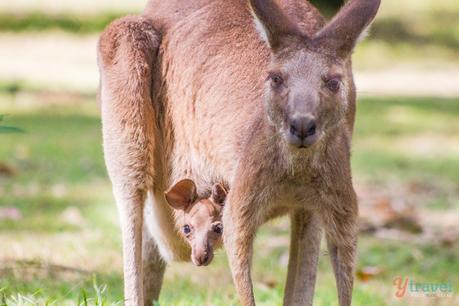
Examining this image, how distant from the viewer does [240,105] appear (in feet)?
13.7

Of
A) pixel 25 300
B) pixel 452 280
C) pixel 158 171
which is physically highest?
pixel 158 171

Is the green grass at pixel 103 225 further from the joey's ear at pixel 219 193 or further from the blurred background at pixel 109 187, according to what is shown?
the joey's ear at pixel 219 193

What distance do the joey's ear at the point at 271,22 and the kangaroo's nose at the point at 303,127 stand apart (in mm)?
410

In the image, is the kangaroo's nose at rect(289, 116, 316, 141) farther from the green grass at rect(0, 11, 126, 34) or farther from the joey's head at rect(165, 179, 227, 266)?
the green grass at rect(0, 11, 126, 34)

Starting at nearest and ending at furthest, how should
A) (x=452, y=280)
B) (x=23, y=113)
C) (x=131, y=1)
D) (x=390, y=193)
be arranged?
(x=452, y=280)
(x=390, y=193)
(x=23, y=113)
(x=131, y=1)

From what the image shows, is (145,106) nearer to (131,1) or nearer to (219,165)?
(219,165)

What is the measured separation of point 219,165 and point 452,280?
2005mm

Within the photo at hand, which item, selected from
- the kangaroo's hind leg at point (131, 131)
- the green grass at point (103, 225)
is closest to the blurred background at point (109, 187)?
the green grass at point (103, 225)

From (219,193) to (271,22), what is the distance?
2.58 ft

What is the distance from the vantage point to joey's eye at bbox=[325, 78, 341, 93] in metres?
3.66

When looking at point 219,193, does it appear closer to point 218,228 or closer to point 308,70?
point 218,228

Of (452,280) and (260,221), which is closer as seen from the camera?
(260,221)

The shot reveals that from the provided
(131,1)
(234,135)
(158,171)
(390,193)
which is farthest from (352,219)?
(131,1)

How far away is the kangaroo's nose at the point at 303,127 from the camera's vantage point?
11.4 feet
